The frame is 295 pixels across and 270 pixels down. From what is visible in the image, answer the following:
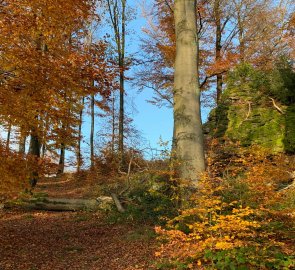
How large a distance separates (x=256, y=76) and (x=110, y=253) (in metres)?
8.90

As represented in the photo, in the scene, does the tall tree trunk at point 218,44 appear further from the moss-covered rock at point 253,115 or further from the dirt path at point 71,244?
the dirt path at point 71,244

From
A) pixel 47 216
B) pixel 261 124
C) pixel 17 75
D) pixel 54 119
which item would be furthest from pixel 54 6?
pixel 261 124

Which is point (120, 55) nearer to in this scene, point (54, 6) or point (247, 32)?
point (247, 32)

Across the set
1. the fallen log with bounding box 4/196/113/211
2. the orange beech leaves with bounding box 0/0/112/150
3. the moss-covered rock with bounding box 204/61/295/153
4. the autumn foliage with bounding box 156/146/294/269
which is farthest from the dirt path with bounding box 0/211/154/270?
the moss-covered rock with bounding box 204/61/295/153

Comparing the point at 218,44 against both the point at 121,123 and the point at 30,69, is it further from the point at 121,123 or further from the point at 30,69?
the point at 30,69

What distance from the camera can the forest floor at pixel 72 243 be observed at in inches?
246

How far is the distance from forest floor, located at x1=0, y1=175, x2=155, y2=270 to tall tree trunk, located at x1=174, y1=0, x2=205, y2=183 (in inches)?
74.6

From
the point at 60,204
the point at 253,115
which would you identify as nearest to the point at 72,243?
the point at 60,204

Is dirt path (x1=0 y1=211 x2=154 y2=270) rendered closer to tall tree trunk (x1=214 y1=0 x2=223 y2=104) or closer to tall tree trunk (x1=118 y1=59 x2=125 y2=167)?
tall tree trunk (x1=118 y1=59 x2=125 y2=167)

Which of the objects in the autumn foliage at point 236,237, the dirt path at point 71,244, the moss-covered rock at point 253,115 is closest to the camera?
the autumn foliage at point 236,237

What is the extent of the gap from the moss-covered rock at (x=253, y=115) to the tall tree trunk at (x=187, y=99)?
12.2ft

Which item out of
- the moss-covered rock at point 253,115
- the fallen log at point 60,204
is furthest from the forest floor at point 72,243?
the moss-covered rock at point 253,115

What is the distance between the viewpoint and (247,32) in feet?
65.2

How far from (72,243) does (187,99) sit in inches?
168
